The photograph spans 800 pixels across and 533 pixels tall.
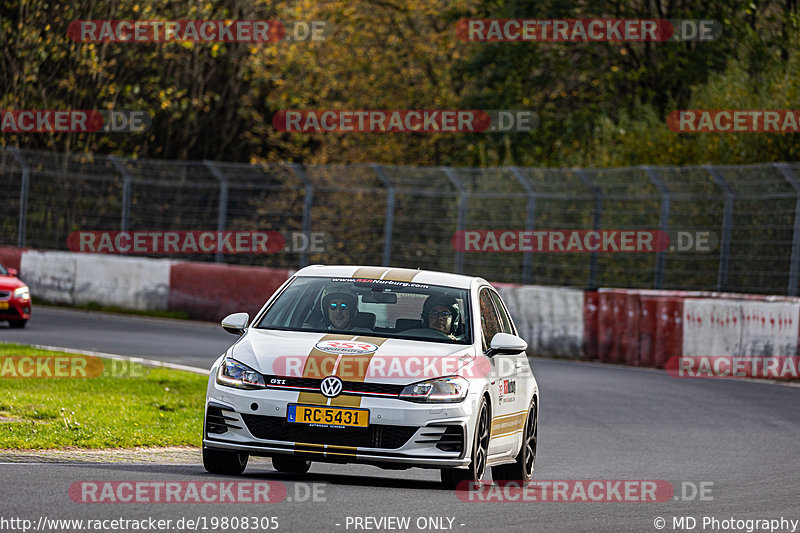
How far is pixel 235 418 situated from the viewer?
351 inches

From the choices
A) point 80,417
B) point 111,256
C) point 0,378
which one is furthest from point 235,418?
point 111,256

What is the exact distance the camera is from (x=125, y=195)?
29.3 metres

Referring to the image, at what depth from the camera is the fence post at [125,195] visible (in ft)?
96.1

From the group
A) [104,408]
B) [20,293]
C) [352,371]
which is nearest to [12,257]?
[20,293]

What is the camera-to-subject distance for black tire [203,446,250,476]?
30.3ft

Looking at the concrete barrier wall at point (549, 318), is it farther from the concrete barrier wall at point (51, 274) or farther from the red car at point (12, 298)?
the concrete barrier wall at point (51, 274)

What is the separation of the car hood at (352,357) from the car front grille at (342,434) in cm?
29

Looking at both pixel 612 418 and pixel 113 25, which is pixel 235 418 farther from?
pixel 113 25

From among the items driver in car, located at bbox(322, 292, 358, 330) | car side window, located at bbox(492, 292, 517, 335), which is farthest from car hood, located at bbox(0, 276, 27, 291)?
driver in car, located at bbox(322, 292, 358, 330)

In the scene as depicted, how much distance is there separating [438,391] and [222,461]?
1468 mm

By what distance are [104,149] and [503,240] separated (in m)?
15.2

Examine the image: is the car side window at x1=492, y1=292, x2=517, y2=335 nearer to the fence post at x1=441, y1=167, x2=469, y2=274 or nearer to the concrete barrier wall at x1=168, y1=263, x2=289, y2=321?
the concrete barrier wall at x1=168, y1=263, x2=289, y2=321

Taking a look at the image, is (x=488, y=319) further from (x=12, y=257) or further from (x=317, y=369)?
(x=12, y=257)

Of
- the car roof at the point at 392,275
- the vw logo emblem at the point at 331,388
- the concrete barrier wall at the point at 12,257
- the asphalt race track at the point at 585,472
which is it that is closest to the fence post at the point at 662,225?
the asphalt race track at the point at 585,472
